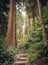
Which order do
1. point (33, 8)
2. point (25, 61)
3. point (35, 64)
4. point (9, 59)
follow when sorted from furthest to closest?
point (33, 8)
point (25, 61)
point (9, 59)
point (35, 64)

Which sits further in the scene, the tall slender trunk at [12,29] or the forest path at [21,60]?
the tall slender trunk at [12,29]

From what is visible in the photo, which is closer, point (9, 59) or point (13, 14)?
point (9, 59)

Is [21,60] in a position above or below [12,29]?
below

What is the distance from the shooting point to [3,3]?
18953mm

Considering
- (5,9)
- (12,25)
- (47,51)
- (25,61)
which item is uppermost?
(5,9)

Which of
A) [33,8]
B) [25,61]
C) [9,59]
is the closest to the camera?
[9,59]

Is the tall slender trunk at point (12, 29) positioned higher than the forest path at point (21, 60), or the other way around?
the tall slender trunk at point (12, 29)

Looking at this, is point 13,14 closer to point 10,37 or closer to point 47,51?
point 10,37

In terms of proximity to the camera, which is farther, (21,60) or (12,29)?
(12,29)

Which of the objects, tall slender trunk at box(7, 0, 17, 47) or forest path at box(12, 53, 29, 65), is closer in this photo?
forest path at box(12, 53, 29, 65)

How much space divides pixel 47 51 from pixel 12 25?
558cm

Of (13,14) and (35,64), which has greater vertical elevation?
(13,14)

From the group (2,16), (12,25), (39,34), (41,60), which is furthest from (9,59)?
(2,16)

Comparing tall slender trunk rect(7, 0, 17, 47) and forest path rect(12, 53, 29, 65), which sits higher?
tall slender trunk rect(7, 0, 17, 47)
